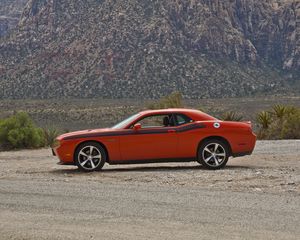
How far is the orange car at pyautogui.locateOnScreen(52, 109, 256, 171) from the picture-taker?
13750mm

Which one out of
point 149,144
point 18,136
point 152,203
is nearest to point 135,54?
point 18,136

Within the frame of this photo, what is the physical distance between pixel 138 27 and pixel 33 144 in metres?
79.1

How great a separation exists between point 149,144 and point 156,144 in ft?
0.54

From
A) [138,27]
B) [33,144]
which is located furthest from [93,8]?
[33,144]

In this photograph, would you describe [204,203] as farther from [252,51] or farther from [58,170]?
[252,51]

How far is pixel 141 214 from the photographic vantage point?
29.4 feet

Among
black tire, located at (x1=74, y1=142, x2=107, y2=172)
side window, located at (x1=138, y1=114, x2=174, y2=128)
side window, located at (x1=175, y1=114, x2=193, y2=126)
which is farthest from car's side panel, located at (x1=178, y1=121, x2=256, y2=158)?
black tire, located at (x1=74, y1=142, x2=107, y2=172)

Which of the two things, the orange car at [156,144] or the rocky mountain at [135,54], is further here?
the rocky mountain at [135,54]

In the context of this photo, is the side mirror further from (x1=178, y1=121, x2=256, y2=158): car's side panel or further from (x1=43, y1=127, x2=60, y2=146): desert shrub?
(x1=43, y1=127, x2=60, y2=146): desert shrub

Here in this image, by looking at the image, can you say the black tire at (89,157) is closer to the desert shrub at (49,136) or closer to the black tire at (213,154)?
the black tire at (213,154)

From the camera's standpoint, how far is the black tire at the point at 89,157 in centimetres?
1379

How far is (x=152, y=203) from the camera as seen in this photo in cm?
975

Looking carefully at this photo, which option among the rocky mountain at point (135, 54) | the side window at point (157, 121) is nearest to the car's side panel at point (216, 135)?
the side window at point (157, 121)

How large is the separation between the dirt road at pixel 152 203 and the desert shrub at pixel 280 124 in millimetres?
16876
